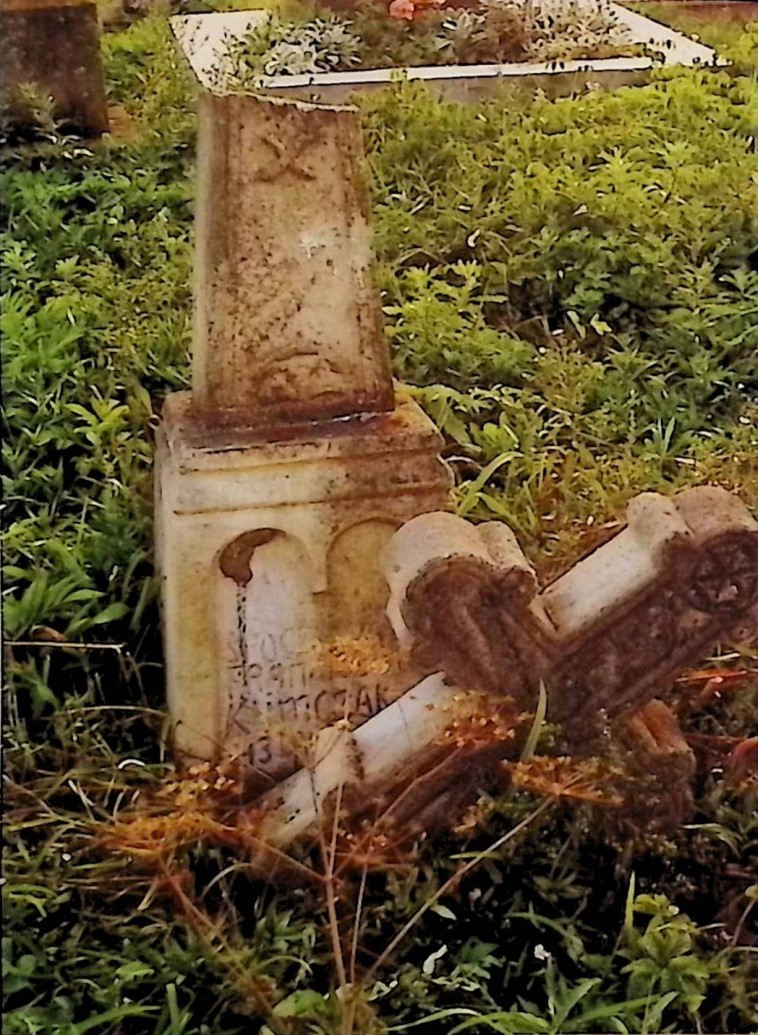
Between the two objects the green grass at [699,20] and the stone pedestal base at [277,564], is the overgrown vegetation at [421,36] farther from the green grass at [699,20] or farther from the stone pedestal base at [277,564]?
the stone pedestal base at [277,564]

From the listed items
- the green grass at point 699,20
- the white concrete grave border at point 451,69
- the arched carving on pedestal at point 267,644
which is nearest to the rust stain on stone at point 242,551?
the arched carving on pedestal at point 267,644

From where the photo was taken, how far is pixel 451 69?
1.12 metres

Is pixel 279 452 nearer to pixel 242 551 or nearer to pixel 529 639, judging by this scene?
pixel 242 551

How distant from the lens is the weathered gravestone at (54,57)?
3.54 ft

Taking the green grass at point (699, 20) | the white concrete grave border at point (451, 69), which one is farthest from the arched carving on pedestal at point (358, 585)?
the green grass at point (699, 20)

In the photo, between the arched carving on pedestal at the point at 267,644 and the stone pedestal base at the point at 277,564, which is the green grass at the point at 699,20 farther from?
the arched carving on pedestal at the point at 267,644

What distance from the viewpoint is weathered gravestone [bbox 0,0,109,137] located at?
3.54 feet

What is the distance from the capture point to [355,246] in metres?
1.10

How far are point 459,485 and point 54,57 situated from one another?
0.43 m

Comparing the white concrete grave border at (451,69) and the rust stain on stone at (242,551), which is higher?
the white concrete grave border at (451,69)

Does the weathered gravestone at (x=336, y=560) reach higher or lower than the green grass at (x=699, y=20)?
lower

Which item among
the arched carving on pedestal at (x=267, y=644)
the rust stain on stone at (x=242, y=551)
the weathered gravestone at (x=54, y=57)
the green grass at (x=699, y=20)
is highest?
the green grass at (x=699, y=20)

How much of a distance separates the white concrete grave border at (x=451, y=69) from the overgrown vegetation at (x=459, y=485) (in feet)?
0.05

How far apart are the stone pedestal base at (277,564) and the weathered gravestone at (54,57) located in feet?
0.74
